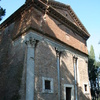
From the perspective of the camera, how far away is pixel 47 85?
371 inches

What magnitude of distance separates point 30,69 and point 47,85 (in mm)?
1733

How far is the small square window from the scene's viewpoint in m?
9.01

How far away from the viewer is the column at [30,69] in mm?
8198

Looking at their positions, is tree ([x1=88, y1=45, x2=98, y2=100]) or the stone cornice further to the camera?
tree ([x1=88, y1=45, x2=98, y2=100])

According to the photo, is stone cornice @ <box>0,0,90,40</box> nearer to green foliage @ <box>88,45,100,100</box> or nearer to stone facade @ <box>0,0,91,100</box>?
stone facade @ <box>0,0,91,100</box>

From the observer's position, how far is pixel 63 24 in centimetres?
1273

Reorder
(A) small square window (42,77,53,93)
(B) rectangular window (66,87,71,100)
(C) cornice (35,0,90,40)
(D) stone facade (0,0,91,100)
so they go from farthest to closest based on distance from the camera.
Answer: (B) rectangular window (66,87,71,100) < (C) cornice (35,0,90,40) < (A) small square window (42,77,53,93) < (D) stone facade (0,0,91,100)

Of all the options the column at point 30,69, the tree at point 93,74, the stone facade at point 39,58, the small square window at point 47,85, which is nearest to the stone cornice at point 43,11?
the stone facade at point 39,58

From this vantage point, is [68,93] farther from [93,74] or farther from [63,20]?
[93,74]

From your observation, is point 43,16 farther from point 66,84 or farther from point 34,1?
point 66,84

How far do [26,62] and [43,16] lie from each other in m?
3.94

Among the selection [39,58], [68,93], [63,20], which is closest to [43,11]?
[63,20]

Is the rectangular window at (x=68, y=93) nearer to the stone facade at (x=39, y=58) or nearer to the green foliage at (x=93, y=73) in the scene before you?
the stone facade at (x=39, y=58)

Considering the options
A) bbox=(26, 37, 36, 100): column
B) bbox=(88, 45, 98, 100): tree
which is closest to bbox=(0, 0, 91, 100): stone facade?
bbox=(26, 37, 36, 100): column
